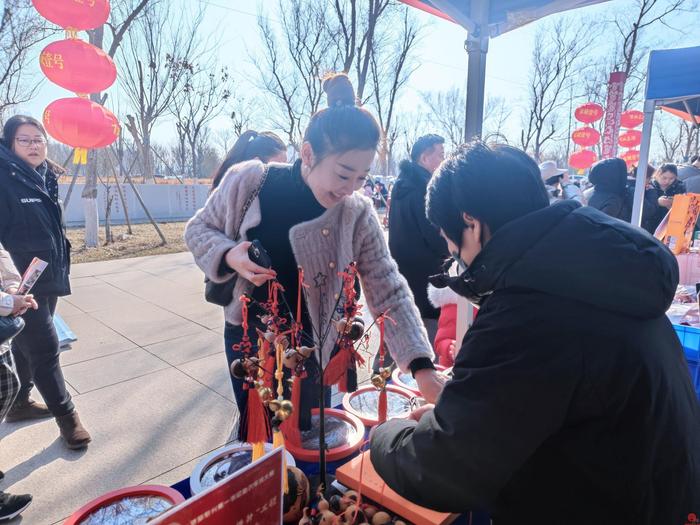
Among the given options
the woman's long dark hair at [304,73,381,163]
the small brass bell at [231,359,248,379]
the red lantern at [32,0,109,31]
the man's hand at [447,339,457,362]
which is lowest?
the man's hand at [447,339,457,362]

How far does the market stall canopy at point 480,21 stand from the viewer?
1.88m

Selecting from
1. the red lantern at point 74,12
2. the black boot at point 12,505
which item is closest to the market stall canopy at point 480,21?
the black boot at point 12,505

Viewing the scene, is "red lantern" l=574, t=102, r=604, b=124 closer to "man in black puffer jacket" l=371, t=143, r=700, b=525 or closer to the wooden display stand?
"man in black puffer jacket" l=371, t=143, r=700, b=525

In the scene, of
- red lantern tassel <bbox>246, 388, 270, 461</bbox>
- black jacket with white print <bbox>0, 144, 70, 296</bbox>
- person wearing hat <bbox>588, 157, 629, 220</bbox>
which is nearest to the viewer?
red lantern tassel <bbox>246, 388, 270, 461</bbox>

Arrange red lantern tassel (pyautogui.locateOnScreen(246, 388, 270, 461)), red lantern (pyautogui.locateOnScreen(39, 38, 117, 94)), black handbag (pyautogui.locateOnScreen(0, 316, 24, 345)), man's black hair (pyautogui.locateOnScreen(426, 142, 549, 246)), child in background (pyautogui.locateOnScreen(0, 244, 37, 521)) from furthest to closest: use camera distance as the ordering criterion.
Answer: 1. red lantern (pyautogui.locateOnScreen(39, 38, 117, 94))
2. child in background (pyautogui.locateOnScreen(0, 244, 37, 521))
3. black handbag (pyautogui.locateOnScreen(0, 316, 24, 345))
4. red lantern tassel (pyautogui.locateOnScreen(246, 388, 270, 461))
5. man's black hair (pyautogui.locateOnScreen(426, 142, 549, 246))

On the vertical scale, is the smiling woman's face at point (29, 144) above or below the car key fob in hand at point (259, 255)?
above

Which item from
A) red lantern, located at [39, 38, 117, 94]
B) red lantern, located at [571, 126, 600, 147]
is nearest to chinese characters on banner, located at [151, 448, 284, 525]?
red lantern, located at [39, 38, 117, 94]

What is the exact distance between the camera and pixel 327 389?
1.49m

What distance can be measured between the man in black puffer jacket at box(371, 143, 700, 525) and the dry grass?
24.2ft

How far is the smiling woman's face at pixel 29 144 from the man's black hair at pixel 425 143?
7.07 feet

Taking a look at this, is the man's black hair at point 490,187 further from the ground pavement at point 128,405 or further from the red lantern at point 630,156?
the red lantern at point 630,156

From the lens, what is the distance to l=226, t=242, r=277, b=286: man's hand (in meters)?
1.09

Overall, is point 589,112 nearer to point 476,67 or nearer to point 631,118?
point 631,118

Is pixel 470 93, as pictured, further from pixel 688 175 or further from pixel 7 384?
pixel 688 175
